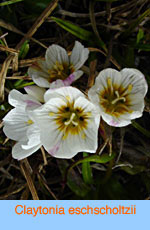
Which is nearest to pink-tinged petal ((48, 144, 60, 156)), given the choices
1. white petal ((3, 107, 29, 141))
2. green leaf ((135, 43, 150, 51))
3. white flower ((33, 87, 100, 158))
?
white flower ((33, 87, 100, 158))

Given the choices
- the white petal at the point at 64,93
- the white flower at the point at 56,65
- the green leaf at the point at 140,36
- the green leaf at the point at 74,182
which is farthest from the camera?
the green leaf at the point at 74,182

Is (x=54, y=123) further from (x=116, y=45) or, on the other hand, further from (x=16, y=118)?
(x=116, y=45)

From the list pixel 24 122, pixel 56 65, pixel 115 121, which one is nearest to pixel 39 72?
pixel 56 65

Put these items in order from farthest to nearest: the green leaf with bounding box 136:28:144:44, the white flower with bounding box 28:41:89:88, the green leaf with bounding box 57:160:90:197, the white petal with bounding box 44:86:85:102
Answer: the green leaf with bounding box 57:160:90:197 < the green leaf with bounding box 136:28:144:44 < the white flower with bounding box 28:41:89:88 < the white petal with bounding box 44:86:85:102

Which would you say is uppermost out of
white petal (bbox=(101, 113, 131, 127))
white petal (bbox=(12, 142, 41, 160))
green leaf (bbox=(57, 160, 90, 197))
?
white petal (bbox=(101, 113, 131, 127))

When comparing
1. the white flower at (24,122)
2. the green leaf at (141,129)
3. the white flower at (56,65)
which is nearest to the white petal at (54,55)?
the white flower at (56,65)

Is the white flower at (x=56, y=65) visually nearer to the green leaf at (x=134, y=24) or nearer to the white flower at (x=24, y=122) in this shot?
the white flower at (x=24, y=122)

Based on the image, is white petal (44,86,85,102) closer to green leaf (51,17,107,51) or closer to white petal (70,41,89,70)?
white petal (70,41,89,70)

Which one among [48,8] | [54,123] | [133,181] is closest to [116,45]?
[48,8]
